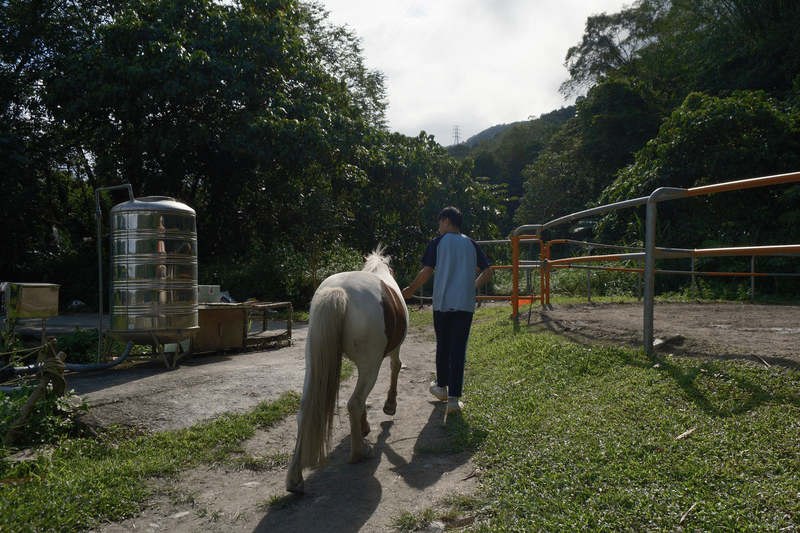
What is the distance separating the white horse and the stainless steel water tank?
142 inches

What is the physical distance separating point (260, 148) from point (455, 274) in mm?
8640

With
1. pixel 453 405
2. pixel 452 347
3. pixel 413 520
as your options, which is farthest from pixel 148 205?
pixel 413 520

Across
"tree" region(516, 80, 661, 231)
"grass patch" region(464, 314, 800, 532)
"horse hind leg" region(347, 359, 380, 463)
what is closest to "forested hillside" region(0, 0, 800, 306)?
"tree" region(516, 80, 661, 231)

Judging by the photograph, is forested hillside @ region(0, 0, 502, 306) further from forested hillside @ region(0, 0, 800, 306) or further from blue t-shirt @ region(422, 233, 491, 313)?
blue t-shirt @ region(422, 233, 491, 313)

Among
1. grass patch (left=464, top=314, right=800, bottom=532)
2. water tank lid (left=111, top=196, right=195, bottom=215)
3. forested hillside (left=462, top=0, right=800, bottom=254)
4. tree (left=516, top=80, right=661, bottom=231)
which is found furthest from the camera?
tree (left=516, top=80, right=661, bottom=231)

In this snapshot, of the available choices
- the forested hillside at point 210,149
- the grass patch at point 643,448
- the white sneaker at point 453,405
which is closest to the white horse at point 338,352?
the white sneaker at point 453,405

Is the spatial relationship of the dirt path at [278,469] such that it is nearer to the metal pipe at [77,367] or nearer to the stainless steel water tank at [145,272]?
the metal pipe at [77,367]

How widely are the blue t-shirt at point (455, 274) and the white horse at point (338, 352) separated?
2.14 feet

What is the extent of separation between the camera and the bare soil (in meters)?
2.72

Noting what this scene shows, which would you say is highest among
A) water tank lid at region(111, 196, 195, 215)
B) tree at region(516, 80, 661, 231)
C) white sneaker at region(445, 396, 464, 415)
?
tree at region(516, 80, 661, 231)

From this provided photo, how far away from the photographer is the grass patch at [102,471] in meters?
2.55

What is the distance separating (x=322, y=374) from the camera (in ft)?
10.4

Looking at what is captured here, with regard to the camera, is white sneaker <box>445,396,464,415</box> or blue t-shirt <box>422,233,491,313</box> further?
blue t-shirt <box>422,233,491,313</box>

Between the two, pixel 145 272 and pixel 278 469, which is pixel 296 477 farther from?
pixel 145 272
